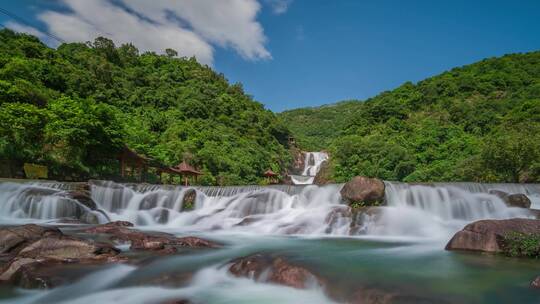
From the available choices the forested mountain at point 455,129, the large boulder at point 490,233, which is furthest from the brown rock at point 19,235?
the forested mountain at point 455,129

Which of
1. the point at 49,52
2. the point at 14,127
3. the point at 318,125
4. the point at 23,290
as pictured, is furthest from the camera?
the point at 318,125

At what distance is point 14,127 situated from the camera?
20188 millimetres

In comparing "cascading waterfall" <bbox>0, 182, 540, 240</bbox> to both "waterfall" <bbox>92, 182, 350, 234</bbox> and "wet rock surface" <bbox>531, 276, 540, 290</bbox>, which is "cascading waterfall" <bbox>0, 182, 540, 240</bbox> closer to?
"waterfall" <bbox>92, 182, 350, 234</bbox>

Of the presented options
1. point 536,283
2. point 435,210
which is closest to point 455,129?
point 435,210

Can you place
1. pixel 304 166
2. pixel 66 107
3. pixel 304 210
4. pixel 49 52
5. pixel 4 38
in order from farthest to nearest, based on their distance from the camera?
1. pixel 304 166
2. pixel 49 52
3. pixel 4 38
4. pixel 66 107
5. pixel 304 210

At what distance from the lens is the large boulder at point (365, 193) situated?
14164 millimetres

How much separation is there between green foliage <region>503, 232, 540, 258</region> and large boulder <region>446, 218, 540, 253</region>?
0.14 meters

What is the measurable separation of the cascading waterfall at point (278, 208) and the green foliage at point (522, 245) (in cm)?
373

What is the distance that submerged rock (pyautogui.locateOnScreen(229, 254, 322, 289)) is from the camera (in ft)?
19.6

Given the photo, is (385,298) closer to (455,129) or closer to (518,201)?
(518,201)

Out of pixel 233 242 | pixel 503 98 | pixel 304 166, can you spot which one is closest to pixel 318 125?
pixel 304 166

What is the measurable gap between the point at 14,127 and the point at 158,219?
37.6 feet

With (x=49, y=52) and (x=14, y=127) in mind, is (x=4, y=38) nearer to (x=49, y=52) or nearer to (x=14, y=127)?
(x=49, y=52)

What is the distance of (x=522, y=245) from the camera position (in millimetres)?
7875
